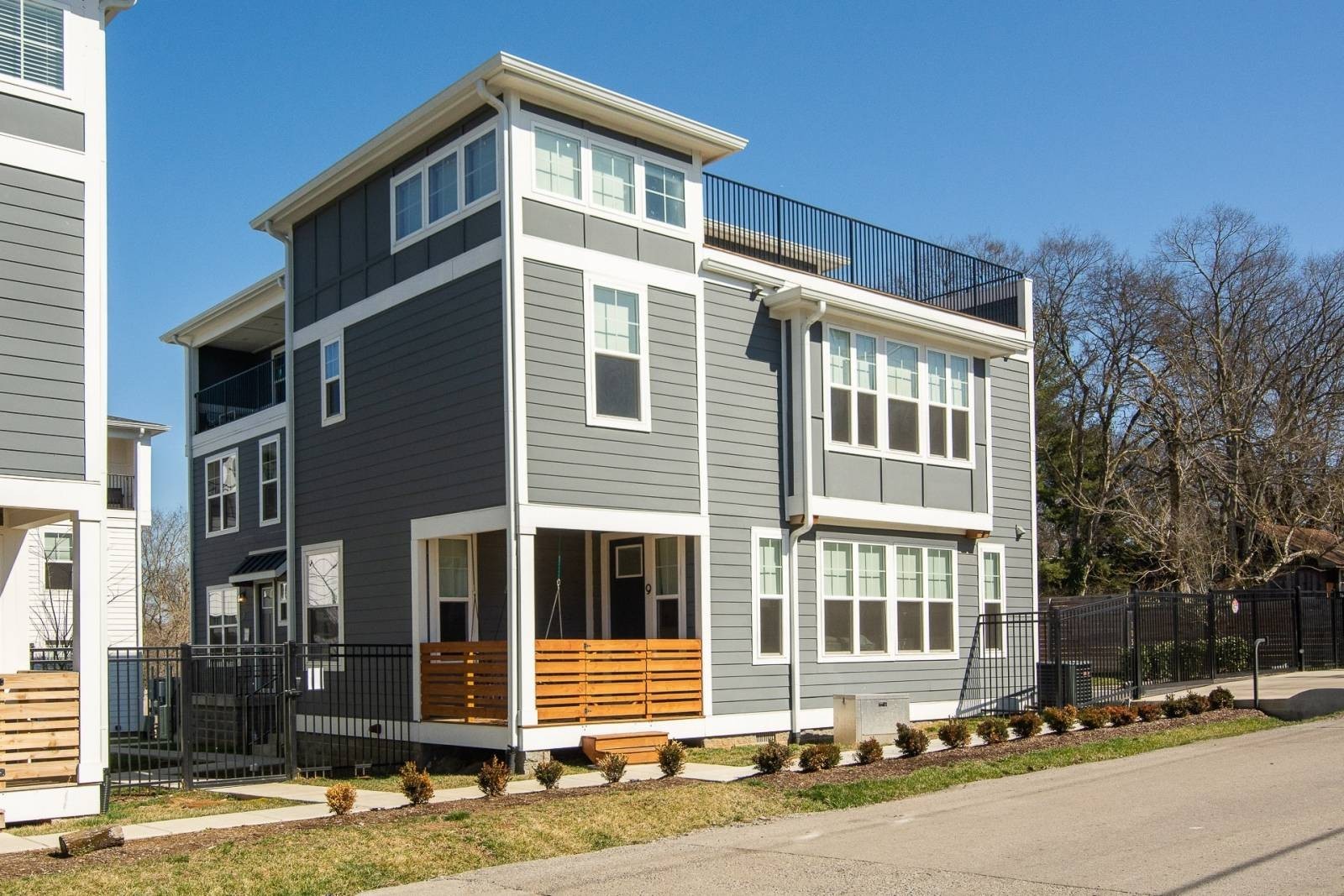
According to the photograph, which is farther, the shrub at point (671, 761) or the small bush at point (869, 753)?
the small bush at point (869, 753)

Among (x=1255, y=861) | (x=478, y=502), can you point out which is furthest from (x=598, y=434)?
(x=1255, y=861)

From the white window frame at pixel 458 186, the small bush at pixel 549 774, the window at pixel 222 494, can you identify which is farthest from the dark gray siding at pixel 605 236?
the window at pixel 222 494

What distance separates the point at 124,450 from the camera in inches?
1447

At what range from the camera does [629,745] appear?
53.5ft

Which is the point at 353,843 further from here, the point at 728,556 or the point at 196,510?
the point at 196,510

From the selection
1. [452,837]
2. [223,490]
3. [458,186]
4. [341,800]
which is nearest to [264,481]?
[223,490]

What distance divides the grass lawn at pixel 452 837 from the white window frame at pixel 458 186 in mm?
7883

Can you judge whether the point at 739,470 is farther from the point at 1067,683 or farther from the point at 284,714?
the point at 284,714

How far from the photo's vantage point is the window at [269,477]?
79.6ft

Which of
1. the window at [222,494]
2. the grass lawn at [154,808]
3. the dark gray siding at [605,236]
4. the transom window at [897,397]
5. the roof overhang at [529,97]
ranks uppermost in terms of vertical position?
the roof overhang at [529,97]

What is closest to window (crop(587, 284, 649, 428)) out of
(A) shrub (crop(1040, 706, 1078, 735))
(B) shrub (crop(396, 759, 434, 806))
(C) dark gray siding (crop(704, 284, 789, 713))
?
(C) dark gray siding (crop(704, 284, 789, 713))

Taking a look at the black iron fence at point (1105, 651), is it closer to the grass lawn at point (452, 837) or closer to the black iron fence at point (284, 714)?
the grass lawn at point (452, 837)

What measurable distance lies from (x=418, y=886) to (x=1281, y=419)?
36.5 meters

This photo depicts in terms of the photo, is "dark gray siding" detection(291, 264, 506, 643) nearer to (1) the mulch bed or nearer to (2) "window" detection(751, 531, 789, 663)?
(2) "window" detection(751, 531, 789, 663)
